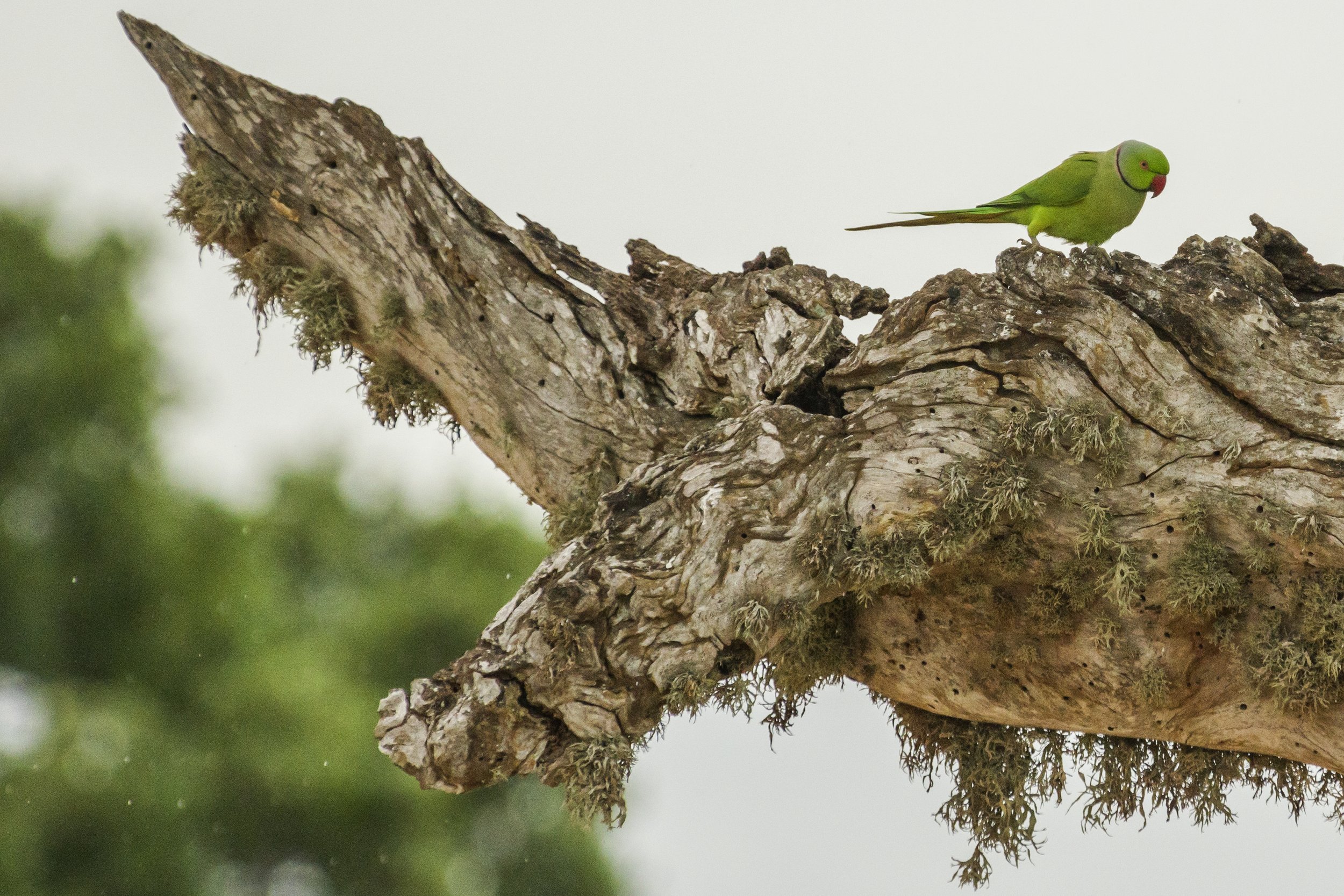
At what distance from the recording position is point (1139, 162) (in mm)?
4281

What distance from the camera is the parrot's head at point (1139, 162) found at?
4.27 metres

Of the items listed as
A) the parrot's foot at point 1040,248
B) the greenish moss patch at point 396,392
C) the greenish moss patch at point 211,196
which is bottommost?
the parrot's foot at point 1040,248

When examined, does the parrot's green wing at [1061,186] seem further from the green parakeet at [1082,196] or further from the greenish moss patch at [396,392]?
the greenish moss patch at [396,392]

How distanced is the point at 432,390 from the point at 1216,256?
10.6ft

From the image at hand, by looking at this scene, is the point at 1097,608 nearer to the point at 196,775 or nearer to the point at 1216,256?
the point at 1216,256

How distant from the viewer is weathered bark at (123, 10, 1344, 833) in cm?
340

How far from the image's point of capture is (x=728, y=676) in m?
3.62

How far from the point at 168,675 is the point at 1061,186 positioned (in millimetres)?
8950

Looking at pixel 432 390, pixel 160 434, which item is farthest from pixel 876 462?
pixel 160 434

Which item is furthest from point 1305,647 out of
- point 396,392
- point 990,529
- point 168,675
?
point 168,675

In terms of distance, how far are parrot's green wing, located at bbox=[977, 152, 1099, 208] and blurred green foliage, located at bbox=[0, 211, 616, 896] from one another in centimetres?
782

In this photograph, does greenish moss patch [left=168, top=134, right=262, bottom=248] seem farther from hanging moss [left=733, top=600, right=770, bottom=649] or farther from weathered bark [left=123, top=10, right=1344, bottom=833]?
hanging moss [left=733, top=600, right=770, bottom=649]

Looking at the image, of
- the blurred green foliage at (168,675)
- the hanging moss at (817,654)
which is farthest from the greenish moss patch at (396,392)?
the blurred green foliage at (168,675)

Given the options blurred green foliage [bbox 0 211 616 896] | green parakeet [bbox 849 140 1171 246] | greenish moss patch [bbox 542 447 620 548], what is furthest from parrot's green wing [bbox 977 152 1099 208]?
blurred green foliage [bbox 0 211 616 896]
